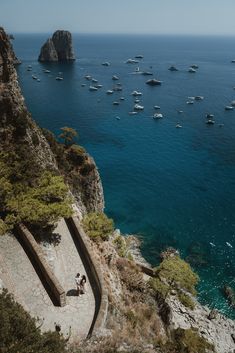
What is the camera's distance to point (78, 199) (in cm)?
4884

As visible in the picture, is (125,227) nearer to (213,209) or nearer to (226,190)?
(213,209)

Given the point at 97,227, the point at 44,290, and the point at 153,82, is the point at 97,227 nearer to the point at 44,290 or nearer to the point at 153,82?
the point at 44,290

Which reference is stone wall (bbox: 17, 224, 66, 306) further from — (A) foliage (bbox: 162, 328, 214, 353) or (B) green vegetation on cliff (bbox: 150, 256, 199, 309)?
(B) green vegetation on cliff (bbox: 150, 256, 199, 309)

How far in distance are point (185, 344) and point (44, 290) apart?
39.1ft

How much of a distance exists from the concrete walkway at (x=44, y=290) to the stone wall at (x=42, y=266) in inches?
15.5

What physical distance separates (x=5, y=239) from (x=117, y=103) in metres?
95.8

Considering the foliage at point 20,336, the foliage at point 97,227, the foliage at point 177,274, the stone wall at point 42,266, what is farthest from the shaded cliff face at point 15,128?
the foliage at point 177,274

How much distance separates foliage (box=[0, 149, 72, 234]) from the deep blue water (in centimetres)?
2325

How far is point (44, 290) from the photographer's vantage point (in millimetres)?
24625

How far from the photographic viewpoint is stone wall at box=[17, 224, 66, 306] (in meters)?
23.9

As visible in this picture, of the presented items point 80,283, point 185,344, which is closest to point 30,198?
point 80,283

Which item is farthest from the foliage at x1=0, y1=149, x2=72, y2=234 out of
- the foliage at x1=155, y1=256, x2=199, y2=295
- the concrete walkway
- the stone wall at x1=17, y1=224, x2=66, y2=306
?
the foliage at x1=155, y1=256, x2=199, y2=295

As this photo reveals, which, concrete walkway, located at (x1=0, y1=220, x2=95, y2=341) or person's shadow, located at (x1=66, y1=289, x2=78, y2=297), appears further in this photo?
person's shadow, located at (x1=66, y1=289, x2=78, y2=297)

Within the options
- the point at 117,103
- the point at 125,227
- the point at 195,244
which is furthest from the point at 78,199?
the point at 117,103
